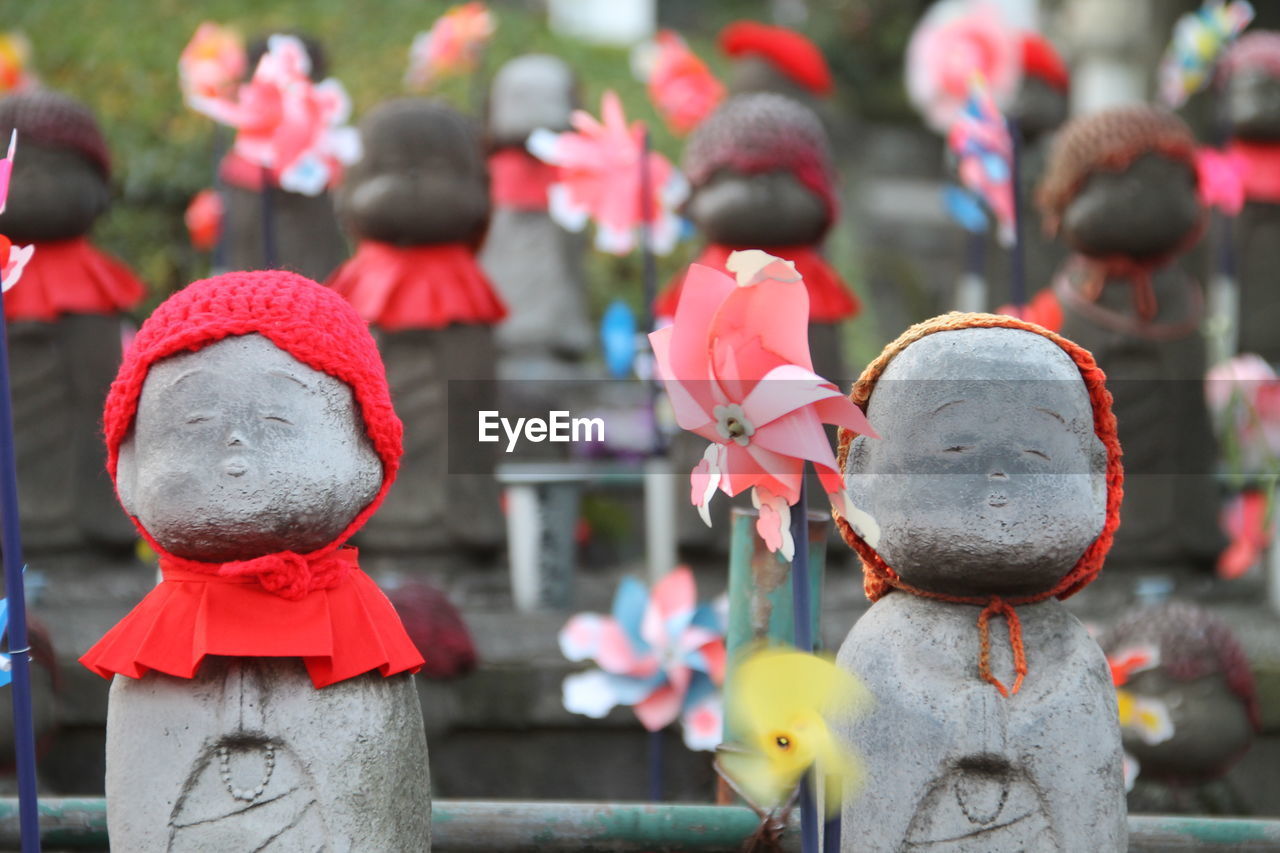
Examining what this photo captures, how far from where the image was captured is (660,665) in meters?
3.53

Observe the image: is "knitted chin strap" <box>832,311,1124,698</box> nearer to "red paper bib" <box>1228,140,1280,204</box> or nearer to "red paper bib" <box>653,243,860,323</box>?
"red paper bib" <box>653,243,860,323</box>

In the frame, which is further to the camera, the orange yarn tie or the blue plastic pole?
the orange yarn tie

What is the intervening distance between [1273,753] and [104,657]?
316cm

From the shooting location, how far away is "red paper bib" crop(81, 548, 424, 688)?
218 centimetres

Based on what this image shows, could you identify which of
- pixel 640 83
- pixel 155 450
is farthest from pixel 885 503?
pixel 640 83

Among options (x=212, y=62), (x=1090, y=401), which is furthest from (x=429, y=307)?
(x=1090, y=401)

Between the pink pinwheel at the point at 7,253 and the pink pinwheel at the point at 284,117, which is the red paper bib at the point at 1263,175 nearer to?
the pink pinwheel at the point at 284,117

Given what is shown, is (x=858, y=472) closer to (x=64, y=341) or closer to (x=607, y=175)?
(x=607, y=175)

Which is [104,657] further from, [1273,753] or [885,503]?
[1273,753]

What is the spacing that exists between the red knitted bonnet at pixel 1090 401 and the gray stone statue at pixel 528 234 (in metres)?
4.48

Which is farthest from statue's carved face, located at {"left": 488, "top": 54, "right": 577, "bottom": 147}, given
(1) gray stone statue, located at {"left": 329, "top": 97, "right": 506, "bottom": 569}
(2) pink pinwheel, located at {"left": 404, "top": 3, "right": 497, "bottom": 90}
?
(1) gray stone statue, located at {"left": 329, "top": 97, "right": 506, "bottom": 569}

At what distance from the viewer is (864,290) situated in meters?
9.35

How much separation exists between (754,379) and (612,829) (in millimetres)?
945

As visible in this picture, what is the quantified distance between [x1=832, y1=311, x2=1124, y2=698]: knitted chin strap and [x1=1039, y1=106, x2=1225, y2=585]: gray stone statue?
2338 mm
